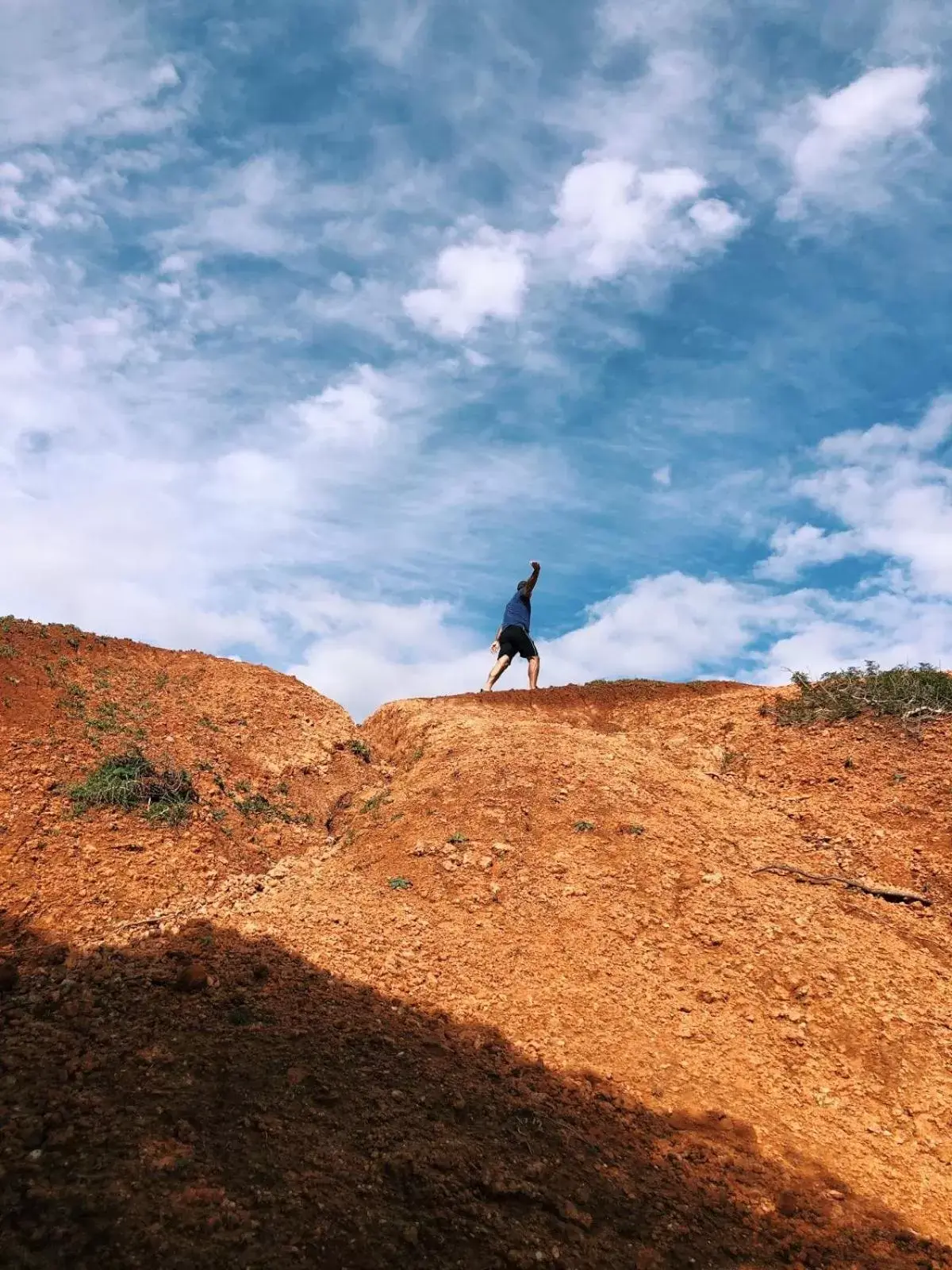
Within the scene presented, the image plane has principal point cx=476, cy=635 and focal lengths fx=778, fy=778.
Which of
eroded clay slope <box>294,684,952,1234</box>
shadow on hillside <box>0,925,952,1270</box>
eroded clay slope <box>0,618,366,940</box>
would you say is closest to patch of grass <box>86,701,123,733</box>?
eroded clay slope <box>0,618,366,940</box>

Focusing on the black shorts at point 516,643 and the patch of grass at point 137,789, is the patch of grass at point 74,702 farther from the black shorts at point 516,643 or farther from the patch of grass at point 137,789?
the black shorts at point 516,643

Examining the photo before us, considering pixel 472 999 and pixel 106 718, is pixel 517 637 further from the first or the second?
pixel 472 999

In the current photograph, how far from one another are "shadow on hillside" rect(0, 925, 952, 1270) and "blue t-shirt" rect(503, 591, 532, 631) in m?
11.1

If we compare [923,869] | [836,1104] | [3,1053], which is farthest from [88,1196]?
[923,869]

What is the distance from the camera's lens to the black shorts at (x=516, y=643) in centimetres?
1711

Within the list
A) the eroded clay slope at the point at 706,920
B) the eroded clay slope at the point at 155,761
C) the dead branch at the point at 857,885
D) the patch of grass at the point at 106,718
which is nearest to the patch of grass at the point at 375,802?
the eroded clay slope at the point at 706,920

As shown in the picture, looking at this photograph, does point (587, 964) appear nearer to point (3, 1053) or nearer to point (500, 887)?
point (500, 887)

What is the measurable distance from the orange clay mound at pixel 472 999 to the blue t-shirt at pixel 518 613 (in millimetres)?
3899

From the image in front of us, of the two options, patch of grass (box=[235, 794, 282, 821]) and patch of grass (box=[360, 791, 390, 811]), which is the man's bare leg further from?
patch of grass (box=[235, 794, 282, 821])

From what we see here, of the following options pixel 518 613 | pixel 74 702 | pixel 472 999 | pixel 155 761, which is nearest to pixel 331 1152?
pixel 472 999

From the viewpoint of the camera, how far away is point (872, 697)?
519 inches

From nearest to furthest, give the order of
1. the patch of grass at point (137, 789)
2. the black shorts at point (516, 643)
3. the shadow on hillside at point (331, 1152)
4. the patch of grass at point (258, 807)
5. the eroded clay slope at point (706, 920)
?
the shadow on hillside at point (331, 1152) < the eroded clay slope at point (706, 920) < the patch of grass at point (137, 789) < the patch of grass at point (258, 807) < the black shorts at point (516, 643)

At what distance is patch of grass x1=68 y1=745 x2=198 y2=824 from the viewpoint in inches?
381

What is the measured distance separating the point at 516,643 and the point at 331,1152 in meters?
13.0
